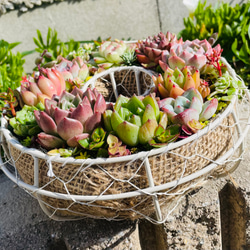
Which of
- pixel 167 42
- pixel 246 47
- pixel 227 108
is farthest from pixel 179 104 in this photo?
pixel 246 47

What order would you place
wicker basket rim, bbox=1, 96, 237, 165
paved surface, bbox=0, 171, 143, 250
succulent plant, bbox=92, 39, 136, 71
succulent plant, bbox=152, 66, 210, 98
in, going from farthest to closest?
succulent plant, bbox=92, 39, 136, 71, paved surface, bbox=0, 171, 143, 250, succulent plant, bbox=152, 66, 210, 98, wicker basket rim, bbox=1, 96, 237, 165

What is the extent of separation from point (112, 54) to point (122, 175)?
2.19 feet

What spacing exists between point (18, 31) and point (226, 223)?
165 cm

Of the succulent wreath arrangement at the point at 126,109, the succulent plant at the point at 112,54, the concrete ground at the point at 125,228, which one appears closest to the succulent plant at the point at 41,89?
the succulent wreath arrangement at the point at 126,109

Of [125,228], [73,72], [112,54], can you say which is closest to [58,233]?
[125,228]

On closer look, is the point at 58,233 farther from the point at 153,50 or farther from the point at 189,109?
the point at 153,50

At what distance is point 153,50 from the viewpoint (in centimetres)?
119

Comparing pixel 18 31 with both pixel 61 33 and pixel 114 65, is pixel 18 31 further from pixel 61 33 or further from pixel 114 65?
pixel 114 65

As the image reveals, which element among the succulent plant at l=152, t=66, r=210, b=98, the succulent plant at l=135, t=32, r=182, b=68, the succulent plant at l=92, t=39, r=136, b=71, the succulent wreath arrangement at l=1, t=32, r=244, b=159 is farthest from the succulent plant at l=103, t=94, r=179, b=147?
the succulent plant at l=92, t=39, r=136, b=71

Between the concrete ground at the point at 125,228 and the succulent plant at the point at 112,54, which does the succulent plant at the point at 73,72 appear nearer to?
the succulent plant at the point at 112,54

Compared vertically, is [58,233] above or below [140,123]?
below

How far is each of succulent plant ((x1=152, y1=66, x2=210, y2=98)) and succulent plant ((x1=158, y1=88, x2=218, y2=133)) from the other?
1.5 inches

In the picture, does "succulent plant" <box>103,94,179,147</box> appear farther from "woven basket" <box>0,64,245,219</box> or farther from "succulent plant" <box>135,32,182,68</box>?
"succulent plant" <box>135,32,182,68</box>

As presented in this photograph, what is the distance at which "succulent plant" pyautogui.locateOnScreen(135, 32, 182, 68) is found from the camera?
1194mm
